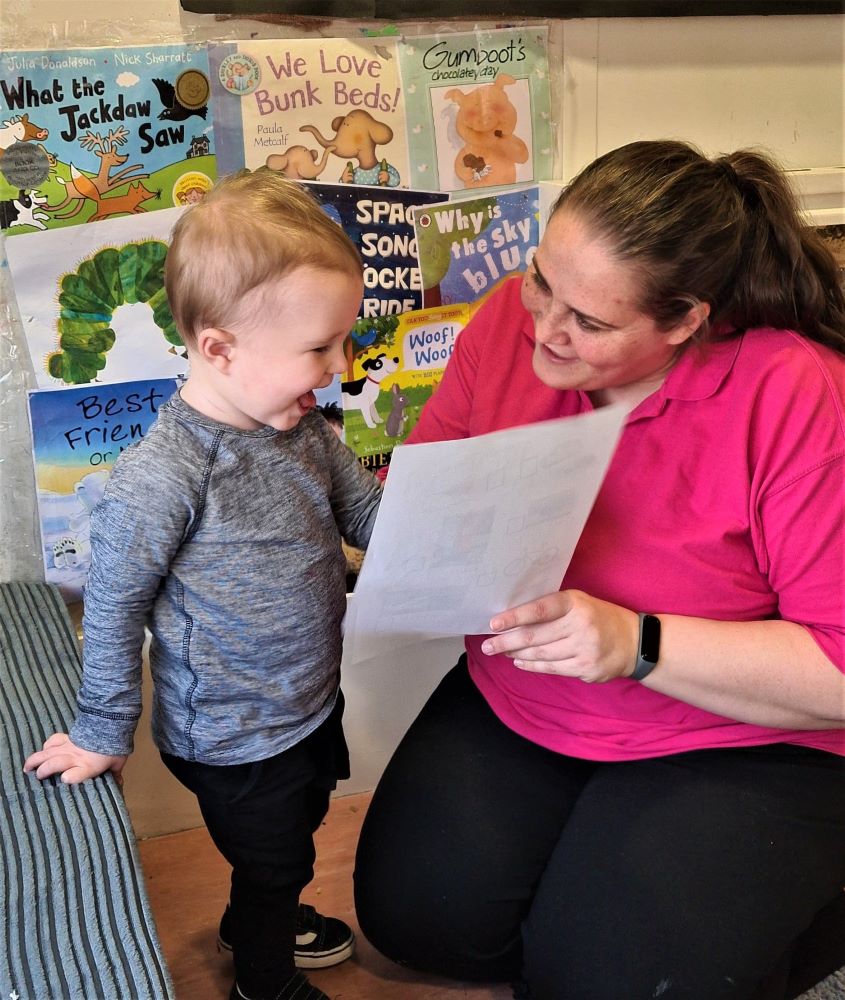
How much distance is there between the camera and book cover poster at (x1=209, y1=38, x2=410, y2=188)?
1232mm

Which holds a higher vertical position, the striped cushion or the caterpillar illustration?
the caterpillar illustration

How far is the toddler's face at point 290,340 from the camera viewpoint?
844 mm

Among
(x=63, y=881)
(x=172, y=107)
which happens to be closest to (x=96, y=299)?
(x=172, y=107)

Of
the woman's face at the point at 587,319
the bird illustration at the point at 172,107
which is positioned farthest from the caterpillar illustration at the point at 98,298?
the woman's face at the point at 587,319

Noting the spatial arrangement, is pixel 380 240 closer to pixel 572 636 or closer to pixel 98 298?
pixel 98 298

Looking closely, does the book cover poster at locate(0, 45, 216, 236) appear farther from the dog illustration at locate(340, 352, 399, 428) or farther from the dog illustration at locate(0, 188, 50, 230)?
the dog illustration at locate(340, 352, 399, 428)

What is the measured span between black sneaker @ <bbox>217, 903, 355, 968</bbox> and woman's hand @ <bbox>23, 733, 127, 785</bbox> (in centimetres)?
37

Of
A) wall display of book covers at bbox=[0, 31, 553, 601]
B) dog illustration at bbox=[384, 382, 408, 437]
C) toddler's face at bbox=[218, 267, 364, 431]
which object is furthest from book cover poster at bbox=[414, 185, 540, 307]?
toddler's face at bbox=[218, 267, 364, 431]

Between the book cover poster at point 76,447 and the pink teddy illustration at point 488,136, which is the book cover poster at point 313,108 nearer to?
the pink teddy illustration at point 488,136

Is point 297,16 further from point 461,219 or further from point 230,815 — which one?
point 230,815

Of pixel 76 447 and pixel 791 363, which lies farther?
pixel 76 447

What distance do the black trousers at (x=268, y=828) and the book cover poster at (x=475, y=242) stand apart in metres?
0.61

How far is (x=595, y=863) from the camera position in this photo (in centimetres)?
100

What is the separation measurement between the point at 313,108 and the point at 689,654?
31.8 inches
